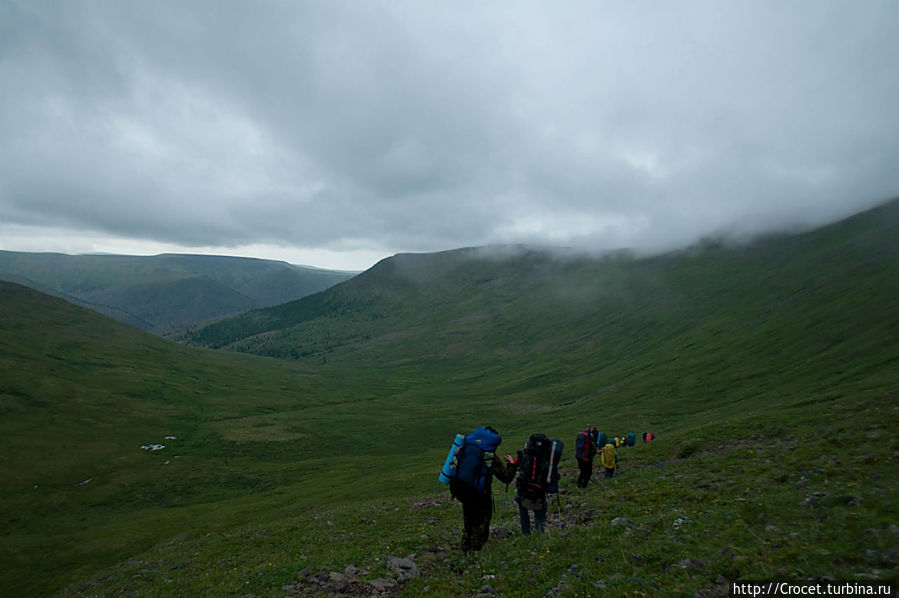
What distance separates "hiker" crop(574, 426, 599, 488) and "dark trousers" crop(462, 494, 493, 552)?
12256 mm

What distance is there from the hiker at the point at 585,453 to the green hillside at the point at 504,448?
1142 mm

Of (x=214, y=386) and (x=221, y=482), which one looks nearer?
(x=221, y=482)

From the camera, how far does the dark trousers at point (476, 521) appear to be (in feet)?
55.7

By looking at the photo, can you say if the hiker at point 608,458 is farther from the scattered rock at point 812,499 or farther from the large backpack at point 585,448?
the scattered rock at point 812,499

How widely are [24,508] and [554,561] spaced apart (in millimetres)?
81997

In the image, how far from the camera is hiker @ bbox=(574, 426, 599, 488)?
27812mm

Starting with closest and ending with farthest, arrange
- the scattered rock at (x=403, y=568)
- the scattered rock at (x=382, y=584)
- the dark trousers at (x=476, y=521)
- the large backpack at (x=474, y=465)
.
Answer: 1. the scattered rock at (x=382, y=584)
2. the scattered rock at (x=403, y=568)
3. the large backpack at (x=474, y=465)
4. the dark trousers at (x=476, y=521)

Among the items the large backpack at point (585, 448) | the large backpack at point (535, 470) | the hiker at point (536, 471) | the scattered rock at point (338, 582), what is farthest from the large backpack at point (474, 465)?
the large backpack at point (585, 448)

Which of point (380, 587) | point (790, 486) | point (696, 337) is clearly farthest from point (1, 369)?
point (696, 337)

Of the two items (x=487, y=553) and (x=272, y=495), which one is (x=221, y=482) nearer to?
(x=272, y=495)

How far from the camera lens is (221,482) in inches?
2953

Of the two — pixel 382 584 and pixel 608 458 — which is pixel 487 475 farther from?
pixel 608 458

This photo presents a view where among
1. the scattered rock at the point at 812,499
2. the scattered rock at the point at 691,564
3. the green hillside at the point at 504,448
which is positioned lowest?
the green hillside at the point at 504,448

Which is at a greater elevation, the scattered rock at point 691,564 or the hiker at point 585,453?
the scattered rock at point 691,564
